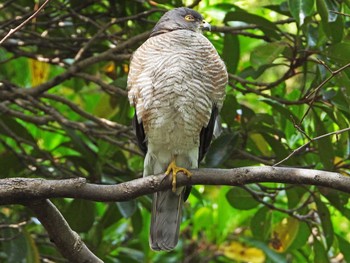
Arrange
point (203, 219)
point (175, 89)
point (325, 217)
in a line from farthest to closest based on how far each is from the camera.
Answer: point (203, 219) → point (325, 217) → point (175, 89)

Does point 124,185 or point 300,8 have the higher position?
point 300,8

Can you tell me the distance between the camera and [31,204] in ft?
9.11

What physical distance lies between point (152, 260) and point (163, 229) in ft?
4.36

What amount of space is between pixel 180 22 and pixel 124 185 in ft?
5.24

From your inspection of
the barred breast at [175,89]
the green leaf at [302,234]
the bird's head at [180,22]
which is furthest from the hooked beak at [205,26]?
the green leaf at [302,234]

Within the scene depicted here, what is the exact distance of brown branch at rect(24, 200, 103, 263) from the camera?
2.80 meters

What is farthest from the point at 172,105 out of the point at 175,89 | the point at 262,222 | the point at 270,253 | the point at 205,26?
the point at 270,253

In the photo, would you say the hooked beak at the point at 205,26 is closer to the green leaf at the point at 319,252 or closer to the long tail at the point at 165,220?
the long tail at the point at 165,220

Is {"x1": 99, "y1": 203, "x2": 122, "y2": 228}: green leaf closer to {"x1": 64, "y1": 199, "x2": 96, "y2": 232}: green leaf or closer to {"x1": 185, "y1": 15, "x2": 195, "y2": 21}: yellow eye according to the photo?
{"x1": 64, "y1": 199, "x2": 96, "y2": 232}: green leaf

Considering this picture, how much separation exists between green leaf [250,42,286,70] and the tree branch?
1243mm

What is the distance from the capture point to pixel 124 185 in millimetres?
2883

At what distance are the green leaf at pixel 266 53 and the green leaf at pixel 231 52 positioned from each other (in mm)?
417

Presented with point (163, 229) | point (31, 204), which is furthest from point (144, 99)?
point (31, 204)

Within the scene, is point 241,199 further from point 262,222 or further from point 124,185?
point 124,185
